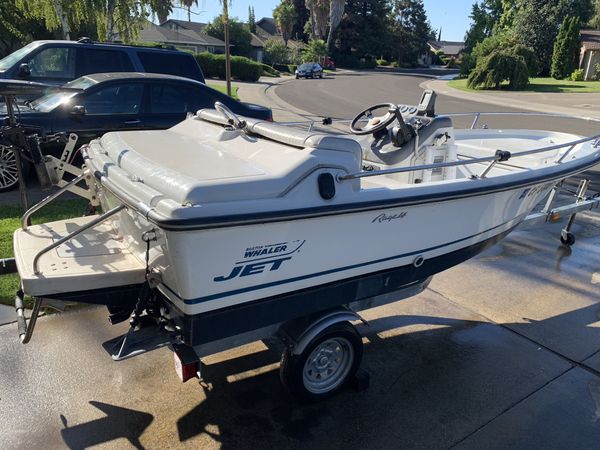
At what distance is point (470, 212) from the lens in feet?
11.8

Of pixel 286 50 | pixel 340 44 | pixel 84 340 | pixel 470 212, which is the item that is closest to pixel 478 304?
pixel 470 212

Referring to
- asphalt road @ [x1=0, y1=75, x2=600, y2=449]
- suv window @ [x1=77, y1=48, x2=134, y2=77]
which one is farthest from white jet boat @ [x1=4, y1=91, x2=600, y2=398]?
suv window @ [x1=77, y1=48, x2=134, y2=77]

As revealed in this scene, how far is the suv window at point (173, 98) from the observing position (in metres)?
6.84

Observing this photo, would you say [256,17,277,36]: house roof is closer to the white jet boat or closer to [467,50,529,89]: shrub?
[467,50,529,89]: shrub

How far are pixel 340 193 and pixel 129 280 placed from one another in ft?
4.24

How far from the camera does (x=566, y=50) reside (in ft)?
125

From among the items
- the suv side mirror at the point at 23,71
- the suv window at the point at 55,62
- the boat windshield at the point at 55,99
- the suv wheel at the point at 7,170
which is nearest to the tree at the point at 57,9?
the suv window at the point at 55,62

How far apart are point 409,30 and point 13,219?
70883mm

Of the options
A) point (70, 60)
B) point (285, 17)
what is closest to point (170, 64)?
point (70, 60)

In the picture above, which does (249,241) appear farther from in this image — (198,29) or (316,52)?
(198,29)

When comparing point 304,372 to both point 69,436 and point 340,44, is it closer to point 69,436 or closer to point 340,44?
point 69,436

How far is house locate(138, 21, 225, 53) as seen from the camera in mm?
46138

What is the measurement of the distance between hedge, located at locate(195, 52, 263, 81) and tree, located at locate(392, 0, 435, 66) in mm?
37794

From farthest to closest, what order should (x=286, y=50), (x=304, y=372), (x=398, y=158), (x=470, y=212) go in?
1. (x=286, y=50)
2. (x=398, y=158)
3. (x=470, y=212)
4. (x=304, y=372)
